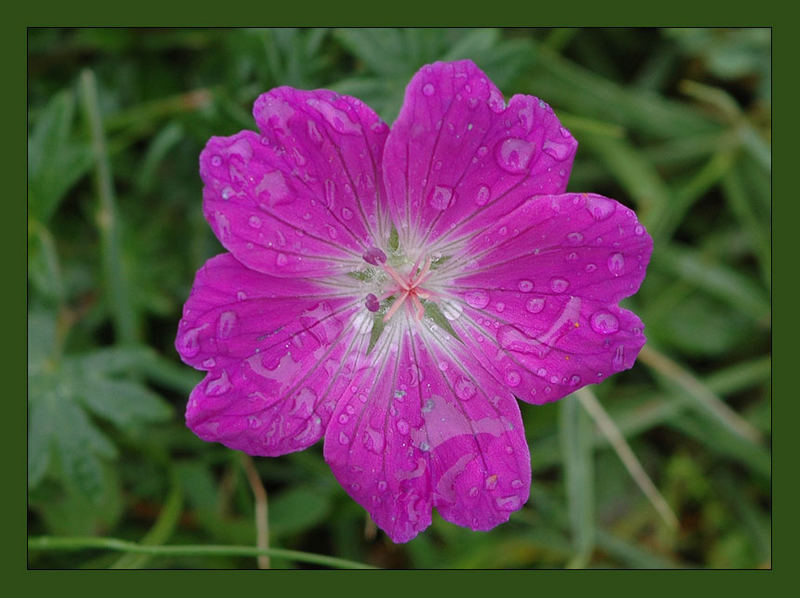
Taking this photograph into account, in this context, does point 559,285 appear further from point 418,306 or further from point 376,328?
point 376,328

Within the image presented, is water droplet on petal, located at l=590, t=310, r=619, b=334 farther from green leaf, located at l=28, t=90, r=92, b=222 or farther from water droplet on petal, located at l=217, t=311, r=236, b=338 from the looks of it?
green leaf, located at l=28, t=90, r=92, b=222

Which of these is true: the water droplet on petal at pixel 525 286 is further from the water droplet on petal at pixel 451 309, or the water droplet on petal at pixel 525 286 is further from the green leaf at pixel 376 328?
the green leaf at pixel 376 328

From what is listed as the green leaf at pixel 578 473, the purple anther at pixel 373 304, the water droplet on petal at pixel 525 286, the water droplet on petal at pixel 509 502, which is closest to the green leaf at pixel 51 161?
the purple anther at pixel 373 304

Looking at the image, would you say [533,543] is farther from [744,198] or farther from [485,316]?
[744,198]

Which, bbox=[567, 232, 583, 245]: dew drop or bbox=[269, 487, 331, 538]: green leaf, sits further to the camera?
bbox=[269, 487, 331, 538]: green leaf

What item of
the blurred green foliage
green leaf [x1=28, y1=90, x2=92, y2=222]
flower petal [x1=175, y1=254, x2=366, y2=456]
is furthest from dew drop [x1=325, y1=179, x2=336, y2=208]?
green leaf [x1=28, y1=90, x2=92, y2=222]

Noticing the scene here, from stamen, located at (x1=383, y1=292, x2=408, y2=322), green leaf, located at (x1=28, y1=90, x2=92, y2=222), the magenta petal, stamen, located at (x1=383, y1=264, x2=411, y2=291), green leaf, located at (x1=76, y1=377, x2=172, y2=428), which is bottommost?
green leaf, located at (x1=76, y1=377, x2=172, y2=428)

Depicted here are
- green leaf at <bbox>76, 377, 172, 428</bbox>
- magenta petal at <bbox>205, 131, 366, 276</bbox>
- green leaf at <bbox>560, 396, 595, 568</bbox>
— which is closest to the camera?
magenta petal at <bbox>205, 131, 366, 276</bbox>
